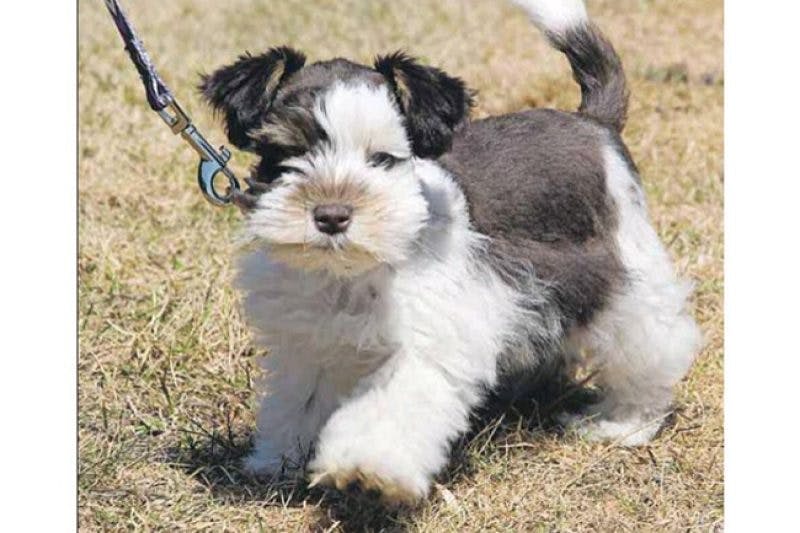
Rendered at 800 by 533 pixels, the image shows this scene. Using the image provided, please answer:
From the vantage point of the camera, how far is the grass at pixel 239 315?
3895 mm

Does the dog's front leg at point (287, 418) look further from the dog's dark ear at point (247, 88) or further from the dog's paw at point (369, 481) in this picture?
the dog's dark ear at point (247, 88)

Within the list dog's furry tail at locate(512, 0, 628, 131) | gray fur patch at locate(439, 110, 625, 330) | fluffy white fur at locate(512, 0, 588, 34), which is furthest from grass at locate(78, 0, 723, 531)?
fluffy white fur at locate(512, 0, 588, 34)

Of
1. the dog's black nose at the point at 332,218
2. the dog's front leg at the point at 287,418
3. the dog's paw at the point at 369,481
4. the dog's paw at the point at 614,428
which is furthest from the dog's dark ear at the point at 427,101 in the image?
the dog's paw at the point at 614,428

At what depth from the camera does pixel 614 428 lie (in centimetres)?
455

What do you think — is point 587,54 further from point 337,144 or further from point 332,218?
point 332,218

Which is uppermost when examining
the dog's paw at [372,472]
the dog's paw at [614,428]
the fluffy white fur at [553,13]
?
the fluffy white fur at [553,13]

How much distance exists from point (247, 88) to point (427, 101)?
476 mm

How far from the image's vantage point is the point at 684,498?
4.09 metres

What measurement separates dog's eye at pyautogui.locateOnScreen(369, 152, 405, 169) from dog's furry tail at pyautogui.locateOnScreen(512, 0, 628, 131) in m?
A: 1.23

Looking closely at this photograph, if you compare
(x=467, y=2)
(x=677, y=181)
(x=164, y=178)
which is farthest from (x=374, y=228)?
(x=467, y=2)

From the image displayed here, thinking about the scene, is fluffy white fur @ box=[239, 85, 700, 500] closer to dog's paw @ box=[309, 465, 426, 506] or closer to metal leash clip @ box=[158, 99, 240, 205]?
dog's paw @ box=[309, 465, 426, 506]

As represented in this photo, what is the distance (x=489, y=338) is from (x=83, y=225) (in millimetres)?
2365

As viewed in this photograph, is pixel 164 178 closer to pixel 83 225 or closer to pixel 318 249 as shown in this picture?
pixel 83 225

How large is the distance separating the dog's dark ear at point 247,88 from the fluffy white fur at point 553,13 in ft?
3.69
